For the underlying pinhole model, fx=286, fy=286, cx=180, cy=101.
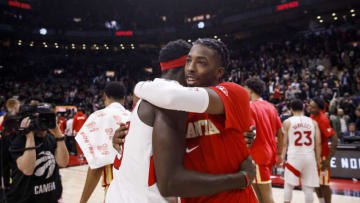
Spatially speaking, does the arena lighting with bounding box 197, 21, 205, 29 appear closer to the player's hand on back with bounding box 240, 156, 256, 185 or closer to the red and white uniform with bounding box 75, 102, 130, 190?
the red and white uniform with bounding box 75, 102, 130, 190

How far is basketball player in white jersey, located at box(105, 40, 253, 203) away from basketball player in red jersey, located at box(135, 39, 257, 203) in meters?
0.01

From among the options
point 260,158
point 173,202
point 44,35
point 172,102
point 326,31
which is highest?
point 44,35

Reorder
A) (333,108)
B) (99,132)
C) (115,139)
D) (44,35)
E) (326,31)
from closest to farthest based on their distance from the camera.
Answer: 1. (115,139)
2. (99,132)
3. (333,108)
4. (326,31)
5. (44,35)

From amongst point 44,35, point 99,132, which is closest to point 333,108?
point 99,132

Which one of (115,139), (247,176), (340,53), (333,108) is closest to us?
(247,176)

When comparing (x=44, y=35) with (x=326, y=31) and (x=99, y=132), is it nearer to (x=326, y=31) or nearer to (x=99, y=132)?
(x=326, y=31)

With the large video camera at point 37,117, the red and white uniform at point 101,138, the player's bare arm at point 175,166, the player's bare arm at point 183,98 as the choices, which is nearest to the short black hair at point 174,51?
the player's bare arm at point 183,98

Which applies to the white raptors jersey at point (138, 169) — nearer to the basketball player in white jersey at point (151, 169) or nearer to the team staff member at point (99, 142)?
the basketball player in white jersey at point (151, 169)

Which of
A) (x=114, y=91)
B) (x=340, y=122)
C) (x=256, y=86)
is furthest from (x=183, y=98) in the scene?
(x=340, y=122)

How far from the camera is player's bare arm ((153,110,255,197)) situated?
1206 mm

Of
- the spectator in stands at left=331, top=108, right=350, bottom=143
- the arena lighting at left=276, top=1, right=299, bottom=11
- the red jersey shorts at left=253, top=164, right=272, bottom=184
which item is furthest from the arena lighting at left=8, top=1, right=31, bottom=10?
the red jersey shorts at left=253, top=164, right=272, bottom=184

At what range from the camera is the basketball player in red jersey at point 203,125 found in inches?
47.5

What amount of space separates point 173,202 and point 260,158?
2.49 meters

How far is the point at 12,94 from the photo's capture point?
20.6 metres
